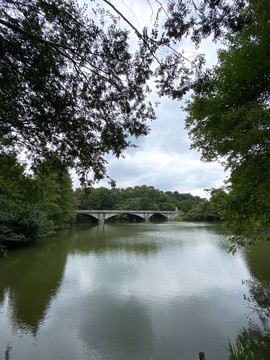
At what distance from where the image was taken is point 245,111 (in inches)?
126

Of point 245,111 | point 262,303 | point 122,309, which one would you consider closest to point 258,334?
point 262,303

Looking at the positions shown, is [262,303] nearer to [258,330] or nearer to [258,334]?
[258,330]

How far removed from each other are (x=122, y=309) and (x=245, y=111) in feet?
20.9

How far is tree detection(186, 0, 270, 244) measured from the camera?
2.84 metres

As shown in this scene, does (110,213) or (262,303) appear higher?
(110,213)

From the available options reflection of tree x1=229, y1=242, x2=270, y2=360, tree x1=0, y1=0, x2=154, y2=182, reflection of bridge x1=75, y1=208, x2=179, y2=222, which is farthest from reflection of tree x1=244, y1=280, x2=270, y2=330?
reflection of bridge x1=75, y1=208, x2=179, y2=222

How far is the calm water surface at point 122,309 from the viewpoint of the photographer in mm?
4574

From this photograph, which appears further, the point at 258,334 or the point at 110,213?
the point at 110,213

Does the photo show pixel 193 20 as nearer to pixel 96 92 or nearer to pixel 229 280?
pixel 96 92

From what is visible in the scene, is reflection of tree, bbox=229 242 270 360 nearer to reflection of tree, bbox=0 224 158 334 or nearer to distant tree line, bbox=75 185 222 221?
reflection of tree, bbox=0 224 158 334

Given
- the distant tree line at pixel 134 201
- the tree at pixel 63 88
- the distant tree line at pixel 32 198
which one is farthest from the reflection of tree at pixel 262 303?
the distant tree line at pixel 134 201

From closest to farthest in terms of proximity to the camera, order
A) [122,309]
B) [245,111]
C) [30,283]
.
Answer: [245,111] < [122,309] < [30,283]

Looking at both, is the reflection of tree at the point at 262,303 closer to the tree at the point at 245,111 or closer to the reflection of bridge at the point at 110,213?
the tree at the point at 245,111

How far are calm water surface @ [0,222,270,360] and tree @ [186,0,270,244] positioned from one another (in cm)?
299
